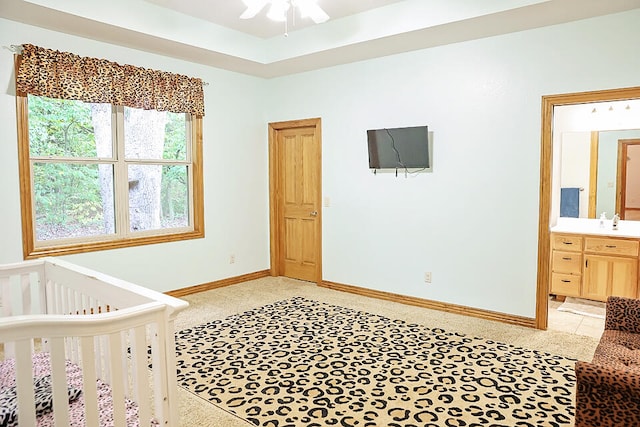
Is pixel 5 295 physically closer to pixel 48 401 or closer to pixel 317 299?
pixel 48 401

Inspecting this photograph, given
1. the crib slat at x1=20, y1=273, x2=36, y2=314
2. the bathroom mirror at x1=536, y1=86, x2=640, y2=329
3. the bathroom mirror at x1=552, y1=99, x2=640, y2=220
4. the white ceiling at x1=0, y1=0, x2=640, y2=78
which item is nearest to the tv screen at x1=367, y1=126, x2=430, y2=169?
the white ceiling at x1=0, y1=0, x2=640, y2=78

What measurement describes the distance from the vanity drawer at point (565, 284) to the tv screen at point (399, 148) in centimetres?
201

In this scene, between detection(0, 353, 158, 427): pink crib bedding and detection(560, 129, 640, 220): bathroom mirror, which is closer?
detection(0, 353, 158, 427): pink crib bedding

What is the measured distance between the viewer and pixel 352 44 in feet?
13.9

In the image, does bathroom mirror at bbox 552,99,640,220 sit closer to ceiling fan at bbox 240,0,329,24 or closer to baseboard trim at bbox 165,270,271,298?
ceiling fan at bbox 240,0,329,24

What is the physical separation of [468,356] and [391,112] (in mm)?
2620

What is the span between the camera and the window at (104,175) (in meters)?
3.81

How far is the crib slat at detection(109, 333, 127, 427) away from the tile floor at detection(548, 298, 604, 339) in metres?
3.65

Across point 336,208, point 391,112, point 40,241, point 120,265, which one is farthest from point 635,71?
point 40,241

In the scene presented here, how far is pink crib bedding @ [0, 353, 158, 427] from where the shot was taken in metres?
1.78

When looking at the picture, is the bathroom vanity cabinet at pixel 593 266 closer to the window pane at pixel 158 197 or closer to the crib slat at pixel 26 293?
the window pane at pixel 158 197

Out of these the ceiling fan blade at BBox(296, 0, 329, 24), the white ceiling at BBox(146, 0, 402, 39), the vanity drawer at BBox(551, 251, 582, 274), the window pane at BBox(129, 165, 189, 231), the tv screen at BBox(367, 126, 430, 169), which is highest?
the white ceiling at BBox(146, 0, 402, 39)

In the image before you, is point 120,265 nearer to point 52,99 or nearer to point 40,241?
point 40,241

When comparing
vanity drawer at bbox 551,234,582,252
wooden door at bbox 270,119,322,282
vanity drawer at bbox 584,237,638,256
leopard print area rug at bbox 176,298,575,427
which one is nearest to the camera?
leopard print area rug at bbox 176,298,575,427
